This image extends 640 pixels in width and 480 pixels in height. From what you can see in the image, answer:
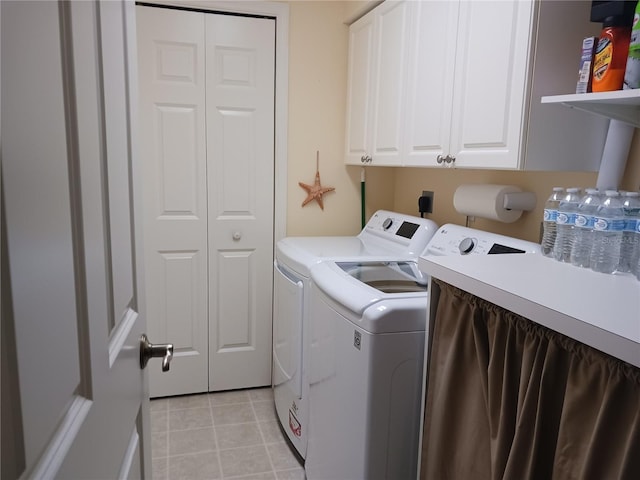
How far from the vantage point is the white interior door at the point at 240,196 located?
102 inches

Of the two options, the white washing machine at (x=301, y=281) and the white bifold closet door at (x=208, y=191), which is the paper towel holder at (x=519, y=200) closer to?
the white washing machine at (x=301, y=281)

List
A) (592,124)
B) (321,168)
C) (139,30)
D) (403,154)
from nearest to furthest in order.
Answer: (592,124)
(403,154)
(139,30)
(321,168)

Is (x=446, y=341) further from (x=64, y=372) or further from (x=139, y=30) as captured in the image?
(x=139, y=30)

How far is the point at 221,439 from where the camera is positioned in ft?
7.94

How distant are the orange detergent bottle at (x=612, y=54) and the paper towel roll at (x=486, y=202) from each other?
61 cm

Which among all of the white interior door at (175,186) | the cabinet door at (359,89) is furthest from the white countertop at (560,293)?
the white interior door at (175,186)

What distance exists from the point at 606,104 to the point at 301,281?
1319 mm

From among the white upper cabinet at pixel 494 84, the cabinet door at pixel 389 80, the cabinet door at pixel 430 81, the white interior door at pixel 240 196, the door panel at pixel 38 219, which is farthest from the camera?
the white interior door at pixel 240 196

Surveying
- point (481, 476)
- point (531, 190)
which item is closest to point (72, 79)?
point (481, 476)

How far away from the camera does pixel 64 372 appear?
52cm

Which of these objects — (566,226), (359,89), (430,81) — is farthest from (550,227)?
(359,89)

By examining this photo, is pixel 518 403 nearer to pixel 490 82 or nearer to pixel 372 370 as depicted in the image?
pixel 372 370

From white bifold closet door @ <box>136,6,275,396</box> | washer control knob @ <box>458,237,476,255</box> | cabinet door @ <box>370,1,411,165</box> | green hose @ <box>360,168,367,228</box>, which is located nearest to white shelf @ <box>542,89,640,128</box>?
washer control knob @ <box>458,237,476,255</box>

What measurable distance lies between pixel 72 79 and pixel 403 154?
1.70 m
